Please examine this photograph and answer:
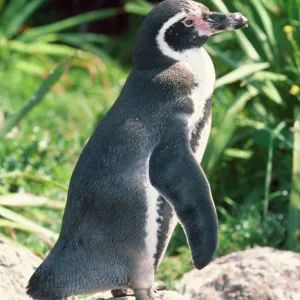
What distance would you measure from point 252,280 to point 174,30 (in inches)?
38.7

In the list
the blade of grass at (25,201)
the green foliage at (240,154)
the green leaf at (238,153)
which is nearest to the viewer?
the blade of grass at (25,201)

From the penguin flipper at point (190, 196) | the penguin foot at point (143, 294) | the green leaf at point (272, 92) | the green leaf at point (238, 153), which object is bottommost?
the green leaf at point (238, 153)

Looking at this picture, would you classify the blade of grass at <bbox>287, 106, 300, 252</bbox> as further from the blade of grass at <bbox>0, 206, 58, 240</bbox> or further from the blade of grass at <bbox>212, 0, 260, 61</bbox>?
the blade of grass at <bbox>0, 206, 58, 240</bbox>

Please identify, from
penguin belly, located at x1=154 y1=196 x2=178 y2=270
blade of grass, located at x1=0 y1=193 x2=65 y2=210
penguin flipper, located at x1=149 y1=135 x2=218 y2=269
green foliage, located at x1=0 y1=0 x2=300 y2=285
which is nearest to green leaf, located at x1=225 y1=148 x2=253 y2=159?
green foliage, located at x1=0 y1=0 x2=300 y2=285

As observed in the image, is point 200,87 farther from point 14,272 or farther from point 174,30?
point 14,272

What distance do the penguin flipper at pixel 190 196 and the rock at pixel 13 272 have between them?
0.78 metres

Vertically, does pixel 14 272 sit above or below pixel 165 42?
below

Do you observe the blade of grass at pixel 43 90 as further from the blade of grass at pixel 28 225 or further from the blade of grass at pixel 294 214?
the blade of grass at pixel 294 214

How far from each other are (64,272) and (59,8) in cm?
549

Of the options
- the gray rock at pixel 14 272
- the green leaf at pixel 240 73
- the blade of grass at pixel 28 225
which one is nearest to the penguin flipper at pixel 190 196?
the gray rock at pixel 14 272

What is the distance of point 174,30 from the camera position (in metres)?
2.27

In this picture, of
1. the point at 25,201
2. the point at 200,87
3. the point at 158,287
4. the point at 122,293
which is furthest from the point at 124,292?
the point at 25,201

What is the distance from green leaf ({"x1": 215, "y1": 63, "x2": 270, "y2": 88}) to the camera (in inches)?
141

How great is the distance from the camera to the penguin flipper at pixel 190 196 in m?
2.12
